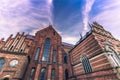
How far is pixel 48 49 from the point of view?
1828 cm

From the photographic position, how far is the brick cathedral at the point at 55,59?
33.8 feet

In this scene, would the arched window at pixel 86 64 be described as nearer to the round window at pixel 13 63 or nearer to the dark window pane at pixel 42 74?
the dark window pane at pixel 42 74

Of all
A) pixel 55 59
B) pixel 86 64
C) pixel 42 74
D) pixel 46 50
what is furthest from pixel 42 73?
pixel 86 64

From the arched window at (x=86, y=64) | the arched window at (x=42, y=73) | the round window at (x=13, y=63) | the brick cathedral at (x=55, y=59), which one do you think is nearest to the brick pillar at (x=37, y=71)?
the brick cathedral at (x=55, y=59)

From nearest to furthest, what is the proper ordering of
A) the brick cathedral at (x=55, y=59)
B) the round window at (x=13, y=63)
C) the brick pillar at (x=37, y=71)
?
the brick cathedral at (x=55, y=59) → the round window at (x=13, y=63) → the brick pillar at (x=37, y=71)

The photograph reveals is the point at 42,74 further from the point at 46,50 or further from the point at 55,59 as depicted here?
the point at 46,50

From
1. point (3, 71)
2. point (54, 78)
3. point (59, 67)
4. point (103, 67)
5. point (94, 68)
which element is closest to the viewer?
point (103, 67)

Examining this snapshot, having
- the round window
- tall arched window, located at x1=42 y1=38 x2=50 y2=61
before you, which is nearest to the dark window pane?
tall arched window, located at x1=42 y1=38 x2=50 y2=61

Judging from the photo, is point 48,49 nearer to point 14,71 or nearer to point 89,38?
point 14,71

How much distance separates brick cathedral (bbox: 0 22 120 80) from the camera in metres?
10.3

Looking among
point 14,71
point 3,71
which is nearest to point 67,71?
point 14,71

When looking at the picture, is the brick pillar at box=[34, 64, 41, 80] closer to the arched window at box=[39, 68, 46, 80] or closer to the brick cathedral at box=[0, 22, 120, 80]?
the brick cathedral at box=[0, 22, 120, 80]

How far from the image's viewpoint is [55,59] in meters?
17.4

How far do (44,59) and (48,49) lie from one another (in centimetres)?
264
